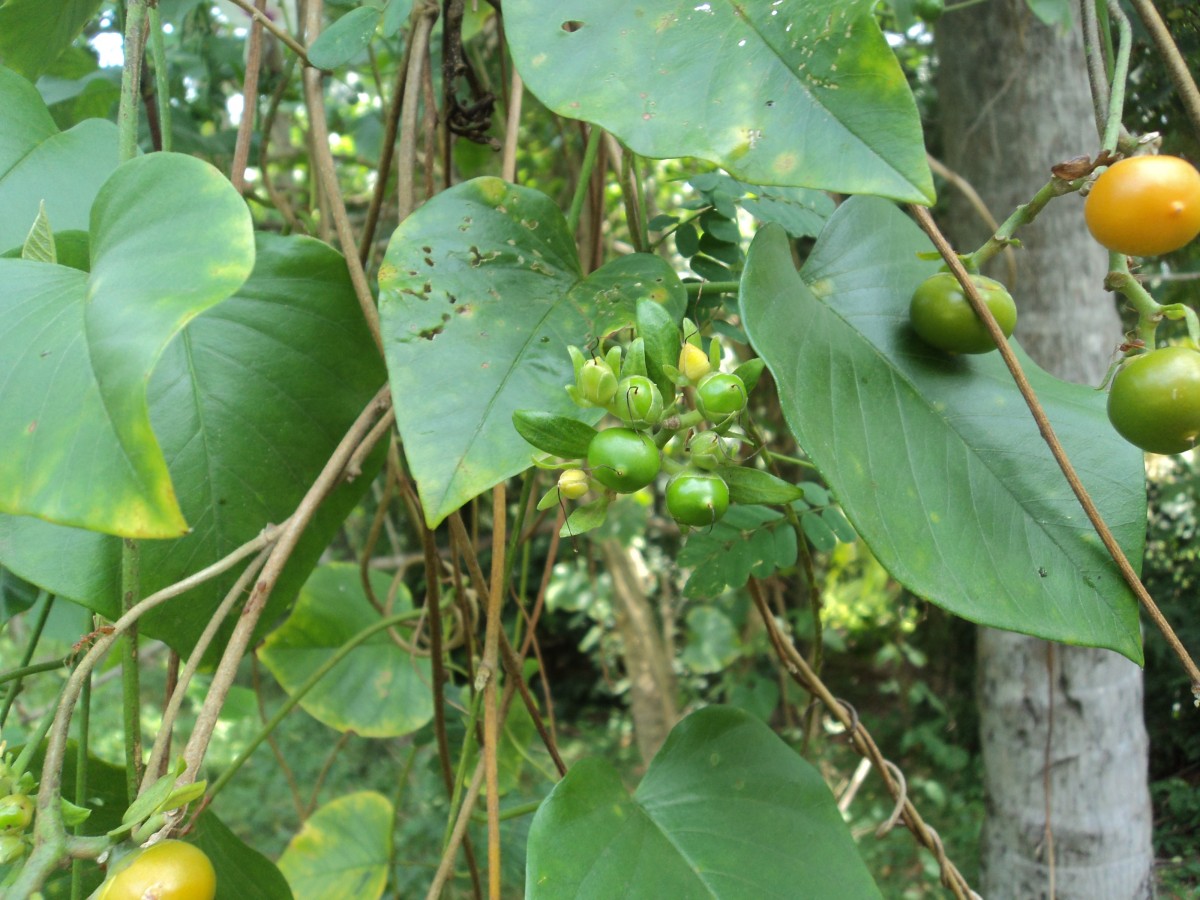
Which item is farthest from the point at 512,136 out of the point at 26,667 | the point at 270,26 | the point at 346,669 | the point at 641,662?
the point at 641,662

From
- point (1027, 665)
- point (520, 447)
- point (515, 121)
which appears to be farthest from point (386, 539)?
point (520, 447)

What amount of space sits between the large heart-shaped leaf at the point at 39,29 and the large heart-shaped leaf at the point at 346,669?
24.2 inches

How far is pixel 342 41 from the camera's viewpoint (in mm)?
603

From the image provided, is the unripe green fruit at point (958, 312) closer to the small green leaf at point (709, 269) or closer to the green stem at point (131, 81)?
the small green leaf at point (709, 269)

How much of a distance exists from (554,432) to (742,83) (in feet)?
0.61

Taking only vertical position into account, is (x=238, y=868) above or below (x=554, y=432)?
below

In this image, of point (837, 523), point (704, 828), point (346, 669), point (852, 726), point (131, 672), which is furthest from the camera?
point (346, 669)

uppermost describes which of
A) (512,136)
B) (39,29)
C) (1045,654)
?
(39,29)

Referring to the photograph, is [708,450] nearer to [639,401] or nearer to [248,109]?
[639,401]

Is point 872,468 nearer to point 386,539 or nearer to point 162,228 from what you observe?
point 162,228

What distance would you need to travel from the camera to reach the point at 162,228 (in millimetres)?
396

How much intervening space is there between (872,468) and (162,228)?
37 centimetres

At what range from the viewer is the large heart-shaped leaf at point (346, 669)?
1008 mm

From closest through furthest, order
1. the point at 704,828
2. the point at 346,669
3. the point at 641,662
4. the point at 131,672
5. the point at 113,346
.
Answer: the point at 113,346 → the point at 131,672 → the point at 704,828 → the point at 346,669 → the point at 641,662
